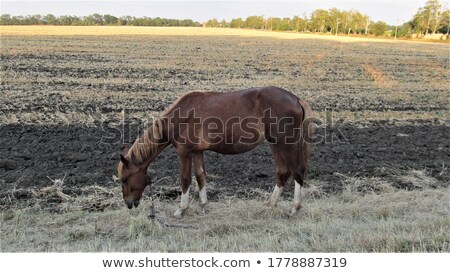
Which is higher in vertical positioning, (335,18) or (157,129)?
(335,18)

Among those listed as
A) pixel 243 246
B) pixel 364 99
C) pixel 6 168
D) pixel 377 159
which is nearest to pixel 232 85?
pixel 364 99

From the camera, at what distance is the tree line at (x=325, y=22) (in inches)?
2365

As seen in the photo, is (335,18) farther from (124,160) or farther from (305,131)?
(124,160)

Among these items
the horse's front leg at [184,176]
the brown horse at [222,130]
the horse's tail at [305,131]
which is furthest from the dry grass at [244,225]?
the horse's tail at [305,131]

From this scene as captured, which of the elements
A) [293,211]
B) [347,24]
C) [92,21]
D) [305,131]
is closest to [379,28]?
[347,24]

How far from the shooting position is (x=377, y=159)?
8.08 m

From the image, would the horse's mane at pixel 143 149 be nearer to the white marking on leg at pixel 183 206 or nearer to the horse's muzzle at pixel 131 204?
the horse's muzzle at pixel 131 204

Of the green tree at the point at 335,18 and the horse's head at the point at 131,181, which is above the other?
the green tree at the point at 335,18

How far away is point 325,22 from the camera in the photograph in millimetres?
68688

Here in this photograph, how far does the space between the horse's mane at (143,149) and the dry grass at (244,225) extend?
0.78m

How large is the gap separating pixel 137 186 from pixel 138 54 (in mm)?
23122

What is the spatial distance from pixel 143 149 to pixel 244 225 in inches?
69.4

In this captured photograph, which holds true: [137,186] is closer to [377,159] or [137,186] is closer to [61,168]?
[61,168]

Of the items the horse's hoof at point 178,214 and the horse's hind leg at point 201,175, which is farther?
the horse's hind leg at point 201,175
